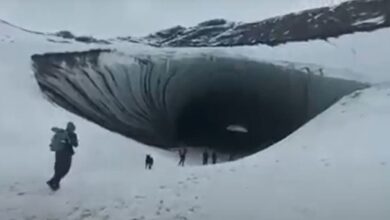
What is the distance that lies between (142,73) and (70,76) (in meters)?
0.23

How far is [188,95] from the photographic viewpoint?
1.87 metres

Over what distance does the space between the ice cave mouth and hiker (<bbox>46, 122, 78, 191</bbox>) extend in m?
0.08

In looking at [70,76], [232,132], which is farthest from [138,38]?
[232,132]

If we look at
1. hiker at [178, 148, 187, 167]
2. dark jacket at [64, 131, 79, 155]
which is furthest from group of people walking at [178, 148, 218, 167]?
dark jacket at [64, 131, 79, 155]

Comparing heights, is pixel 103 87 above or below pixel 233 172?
above

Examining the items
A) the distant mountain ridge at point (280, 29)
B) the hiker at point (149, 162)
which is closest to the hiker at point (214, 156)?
the hiker at point (149, 162)

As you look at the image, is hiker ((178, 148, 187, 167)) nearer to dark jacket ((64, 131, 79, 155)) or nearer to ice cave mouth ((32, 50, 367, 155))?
ice cave mouth ((32, 50, 367, 155))

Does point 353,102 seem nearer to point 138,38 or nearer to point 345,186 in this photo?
point 345,186

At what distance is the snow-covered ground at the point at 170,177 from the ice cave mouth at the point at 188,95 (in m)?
0.05

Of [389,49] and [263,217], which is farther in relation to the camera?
[389,49]

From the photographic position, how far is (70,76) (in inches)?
74.2

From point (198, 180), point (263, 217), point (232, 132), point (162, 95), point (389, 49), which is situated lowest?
point (263, 217)

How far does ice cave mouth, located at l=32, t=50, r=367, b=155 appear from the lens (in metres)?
1.86

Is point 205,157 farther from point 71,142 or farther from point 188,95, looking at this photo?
point 71,142
